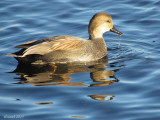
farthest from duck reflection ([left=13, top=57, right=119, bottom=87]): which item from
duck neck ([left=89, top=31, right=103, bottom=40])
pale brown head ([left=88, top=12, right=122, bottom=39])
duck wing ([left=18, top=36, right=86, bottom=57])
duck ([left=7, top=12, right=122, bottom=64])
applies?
pale brown head ([left=88, top=12, right=122, bottom=39])

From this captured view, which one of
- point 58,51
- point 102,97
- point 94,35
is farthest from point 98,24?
point 102,97

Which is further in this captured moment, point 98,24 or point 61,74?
point 98,24

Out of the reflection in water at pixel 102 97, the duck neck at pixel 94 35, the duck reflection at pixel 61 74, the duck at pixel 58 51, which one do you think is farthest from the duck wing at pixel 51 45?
the reflection in water at pixel 102 97

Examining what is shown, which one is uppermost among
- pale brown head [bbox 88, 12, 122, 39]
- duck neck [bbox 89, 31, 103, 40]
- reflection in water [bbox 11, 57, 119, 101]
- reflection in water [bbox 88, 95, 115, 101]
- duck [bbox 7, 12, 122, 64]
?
pale brown head [bbox 88, 12, 122, 39]

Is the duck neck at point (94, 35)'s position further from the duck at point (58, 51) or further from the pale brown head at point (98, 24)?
the duck at point (58, 51)

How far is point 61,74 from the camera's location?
9406 mm

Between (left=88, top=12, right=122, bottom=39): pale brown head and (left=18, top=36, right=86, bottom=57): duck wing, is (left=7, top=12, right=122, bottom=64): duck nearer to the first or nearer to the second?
(left=18, top=36, right=86, bottom=57): duck wing

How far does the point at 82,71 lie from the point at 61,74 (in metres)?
0.55

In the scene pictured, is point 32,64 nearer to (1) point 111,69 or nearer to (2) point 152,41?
(1) point 111,69

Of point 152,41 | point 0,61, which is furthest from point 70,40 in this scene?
point 152,41

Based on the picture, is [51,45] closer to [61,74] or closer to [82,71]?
[61,74]

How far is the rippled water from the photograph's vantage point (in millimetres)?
7512

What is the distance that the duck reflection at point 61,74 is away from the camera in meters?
8.84

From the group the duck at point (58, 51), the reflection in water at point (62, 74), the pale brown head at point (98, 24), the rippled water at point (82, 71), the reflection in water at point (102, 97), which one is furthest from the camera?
the pale brown head at point (98, 24)
